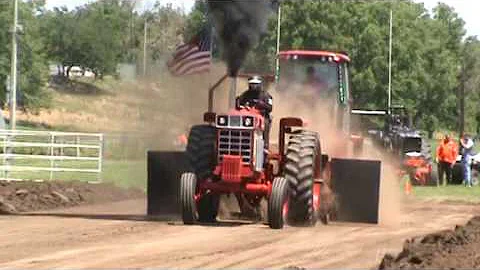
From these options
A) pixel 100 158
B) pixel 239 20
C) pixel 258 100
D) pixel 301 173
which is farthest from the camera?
pixel 100 158

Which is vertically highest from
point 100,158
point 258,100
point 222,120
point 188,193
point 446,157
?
point 258,100

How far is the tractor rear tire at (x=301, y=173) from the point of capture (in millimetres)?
15539

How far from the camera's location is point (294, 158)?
51.0 ft

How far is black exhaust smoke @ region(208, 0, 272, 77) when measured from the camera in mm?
15609

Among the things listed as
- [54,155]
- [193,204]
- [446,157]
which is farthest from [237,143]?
[446,157]

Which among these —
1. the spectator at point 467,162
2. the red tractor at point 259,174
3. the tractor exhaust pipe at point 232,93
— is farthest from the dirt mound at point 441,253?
the spectator at point 467,162

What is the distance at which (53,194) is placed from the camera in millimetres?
20984

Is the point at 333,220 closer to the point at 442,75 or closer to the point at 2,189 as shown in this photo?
the point at 2,189

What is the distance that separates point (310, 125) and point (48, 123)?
5049 centimetres

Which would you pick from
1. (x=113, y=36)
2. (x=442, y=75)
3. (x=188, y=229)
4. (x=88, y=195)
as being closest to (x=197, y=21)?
(x=88, y=195)

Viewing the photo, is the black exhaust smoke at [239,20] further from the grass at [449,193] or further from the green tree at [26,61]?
the green tree at [26,61]

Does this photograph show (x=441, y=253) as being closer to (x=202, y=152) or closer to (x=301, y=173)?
(x=301, y=173)

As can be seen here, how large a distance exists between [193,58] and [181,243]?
6.95 metres

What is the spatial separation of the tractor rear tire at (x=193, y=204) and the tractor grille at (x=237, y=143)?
67cm
